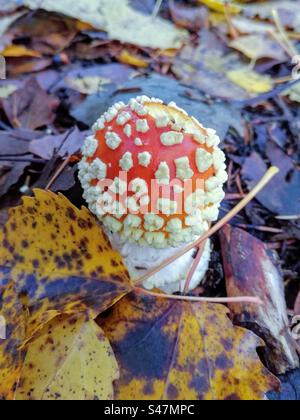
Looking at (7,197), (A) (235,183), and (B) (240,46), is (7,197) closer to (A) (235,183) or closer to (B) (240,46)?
(A) (235,183)

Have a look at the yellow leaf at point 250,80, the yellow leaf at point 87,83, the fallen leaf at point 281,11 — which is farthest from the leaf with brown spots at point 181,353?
the fallen leaf at point 281,11

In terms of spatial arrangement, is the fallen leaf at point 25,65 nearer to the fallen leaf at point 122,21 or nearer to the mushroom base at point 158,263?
the fallen leaf at point 122,21

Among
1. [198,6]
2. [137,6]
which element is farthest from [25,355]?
[198,6]

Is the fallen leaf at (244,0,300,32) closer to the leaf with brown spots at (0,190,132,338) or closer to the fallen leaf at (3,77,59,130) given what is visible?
the fallen leaf at (3,77,59,130)

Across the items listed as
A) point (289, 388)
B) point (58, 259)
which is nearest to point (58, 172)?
point (58, 259)

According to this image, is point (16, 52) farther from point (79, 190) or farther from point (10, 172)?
point (79, 190)

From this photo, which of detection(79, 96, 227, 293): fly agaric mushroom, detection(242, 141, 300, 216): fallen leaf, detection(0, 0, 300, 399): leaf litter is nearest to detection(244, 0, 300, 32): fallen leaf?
detection(0, 0, 300, 399): leaf litter
